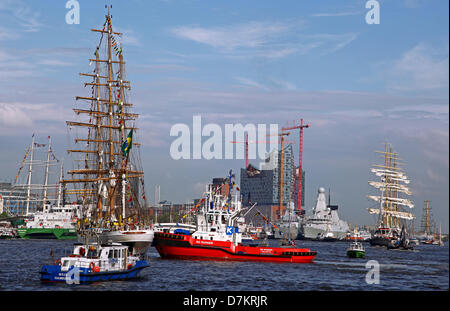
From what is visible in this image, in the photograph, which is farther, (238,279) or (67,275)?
(238,279)

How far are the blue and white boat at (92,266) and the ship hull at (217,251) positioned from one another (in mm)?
33117

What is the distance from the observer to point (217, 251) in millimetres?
91188

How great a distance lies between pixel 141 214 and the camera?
414 feet

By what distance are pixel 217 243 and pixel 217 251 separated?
1.67 m

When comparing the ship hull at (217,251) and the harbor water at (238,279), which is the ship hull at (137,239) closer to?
the ship hull at (217,251)

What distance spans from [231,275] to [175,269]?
8.48 metres

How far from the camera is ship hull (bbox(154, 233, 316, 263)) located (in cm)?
9119

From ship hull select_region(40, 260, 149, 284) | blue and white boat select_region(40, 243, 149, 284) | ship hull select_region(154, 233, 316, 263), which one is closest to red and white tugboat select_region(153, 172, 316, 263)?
ship hull select_region(154, 233, 316, 263)

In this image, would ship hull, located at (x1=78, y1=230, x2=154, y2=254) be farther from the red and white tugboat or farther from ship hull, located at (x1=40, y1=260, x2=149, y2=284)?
ship hull, located at (x1=40, y1=260, x2=149, y2=284)

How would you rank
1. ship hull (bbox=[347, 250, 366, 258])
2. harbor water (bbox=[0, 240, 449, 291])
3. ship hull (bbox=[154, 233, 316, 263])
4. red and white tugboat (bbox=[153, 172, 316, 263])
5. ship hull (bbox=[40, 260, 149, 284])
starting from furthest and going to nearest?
ship hull (bbox=[347, 250, 366, 258]) → red and white tugboat (bbox=[153, 172, 316, 263]) → ship hull (bbox=[154, 233, 316, 263]) → harbor water (bbox=[0, 240, 449, 291]) → ship hull (bbox=[40, 260, 149, 284])

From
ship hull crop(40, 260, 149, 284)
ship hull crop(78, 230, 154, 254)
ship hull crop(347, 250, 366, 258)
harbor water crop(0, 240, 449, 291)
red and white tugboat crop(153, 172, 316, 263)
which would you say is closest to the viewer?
ship hull crop(40, 260, 149, 284)

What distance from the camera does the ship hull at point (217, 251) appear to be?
9119 centimetres

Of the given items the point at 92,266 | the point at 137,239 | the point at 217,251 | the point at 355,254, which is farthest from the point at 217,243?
the point at 92,266

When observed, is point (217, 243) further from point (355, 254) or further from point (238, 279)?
point (355, 254)
